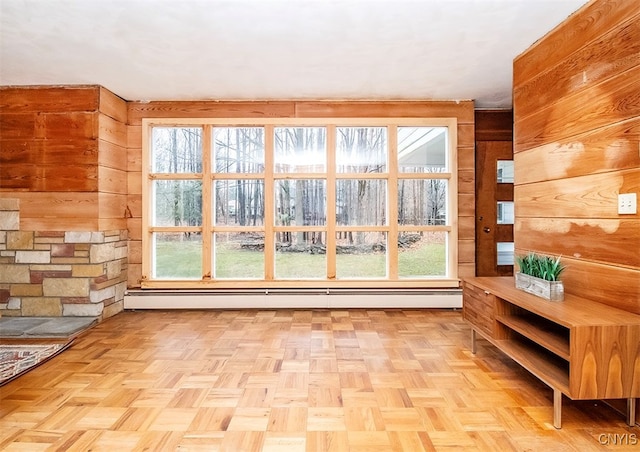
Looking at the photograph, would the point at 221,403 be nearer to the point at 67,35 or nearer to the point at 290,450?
the point at 290,450

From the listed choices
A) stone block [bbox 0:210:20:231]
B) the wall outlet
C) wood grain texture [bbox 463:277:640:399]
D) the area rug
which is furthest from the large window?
the wall outlet

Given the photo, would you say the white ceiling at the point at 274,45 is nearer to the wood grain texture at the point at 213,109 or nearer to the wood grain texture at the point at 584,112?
the wood grain texture at the point at 213,109

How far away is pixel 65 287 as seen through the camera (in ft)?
12.8

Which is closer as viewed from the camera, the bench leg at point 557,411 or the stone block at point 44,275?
the bench leg at point 557,411

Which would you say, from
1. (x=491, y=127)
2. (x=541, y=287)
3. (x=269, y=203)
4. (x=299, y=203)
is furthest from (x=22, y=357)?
(x=491, y=127)

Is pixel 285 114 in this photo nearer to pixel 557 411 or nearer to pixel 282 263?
pixel 282 263

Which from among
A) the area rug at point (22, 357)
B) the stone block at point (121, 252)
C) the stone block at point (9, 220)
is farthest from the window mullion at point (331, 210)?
the stone block at point (9, 220)

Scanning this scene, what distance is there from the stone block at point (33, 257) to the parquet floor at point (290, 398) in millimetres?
1069

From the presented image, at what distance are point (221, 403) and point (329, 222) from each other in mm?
2618

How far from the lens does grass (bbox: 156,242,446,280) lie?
450 cm

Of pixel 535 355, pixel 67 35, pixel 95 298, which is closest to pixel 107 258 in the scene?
pixel 95 298

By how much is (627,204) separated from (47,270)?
495 centimetres

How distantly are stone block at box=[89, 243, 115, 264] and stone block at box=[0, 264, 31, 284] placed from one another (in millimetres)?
717

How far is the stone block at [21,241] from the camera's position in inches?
153
